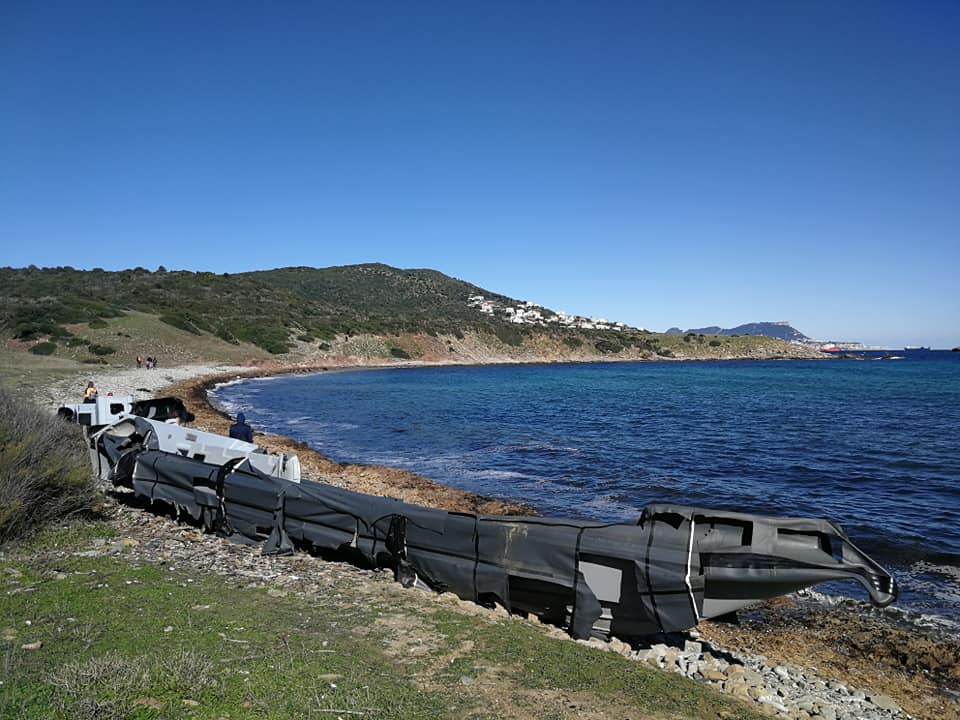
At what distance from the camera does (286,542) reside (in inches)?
407

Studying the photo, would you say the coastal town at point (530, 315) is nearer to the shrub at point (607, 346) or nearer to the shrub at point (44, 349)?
the shrub at point (607, 346)

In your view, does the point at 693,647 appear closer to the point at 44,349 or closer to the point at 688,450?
the point at 688,450

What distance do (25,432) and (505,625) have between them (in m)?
9.21

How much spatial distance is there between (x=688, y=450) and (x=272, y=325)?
7063cm

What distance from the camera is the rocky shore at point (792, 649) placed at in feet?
22.9

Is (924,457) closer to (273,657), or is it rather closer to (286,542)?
(286,542)

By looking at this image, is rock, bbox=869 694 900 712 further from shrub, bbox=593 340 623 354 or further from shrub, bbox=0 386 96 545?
shrub, bbox=593 340 623 354

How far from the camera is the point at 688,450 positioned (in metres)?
25.0

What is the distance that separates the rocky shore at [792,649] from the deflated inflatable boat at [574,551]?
41cm

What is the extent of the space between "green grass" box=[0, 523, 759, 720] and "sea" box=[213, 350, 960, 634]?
6.65 metres

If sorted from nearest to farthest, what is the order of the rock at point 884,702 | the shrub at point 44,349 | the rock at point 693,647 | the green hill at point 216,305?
the rock at point 884,702, the rock at point 693,647, the shrub at point 44,349, the green hill at point 216,305

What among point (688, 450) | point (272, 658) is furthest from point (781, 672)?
point (688, 450)

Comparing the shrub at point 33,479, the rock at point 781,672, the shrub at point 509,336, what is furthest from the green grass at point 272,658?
the shrub at point 509,336

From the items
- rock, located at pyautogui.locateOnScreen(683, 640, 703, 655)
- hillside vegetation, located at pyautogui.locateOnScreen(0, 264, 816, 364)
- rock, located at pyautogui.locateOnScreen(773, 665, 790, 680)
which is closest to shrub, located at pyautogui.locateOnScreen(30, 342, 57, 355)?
hillside vegetation, located at pyautogui.locateOnScreen(0, 264, 816, 364)
